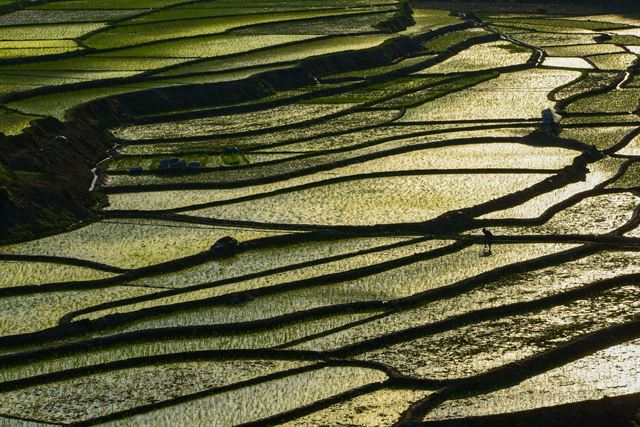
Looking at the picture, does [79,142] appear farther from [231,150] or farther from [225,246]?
[225,246]

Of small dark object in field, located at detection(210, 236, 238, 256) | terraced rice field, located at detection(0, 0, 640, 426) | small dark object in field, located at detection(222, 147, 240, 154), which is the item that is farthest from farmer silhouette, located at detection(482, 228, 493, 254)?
small dark object in field, located at detection(222, 147, 240, 154)

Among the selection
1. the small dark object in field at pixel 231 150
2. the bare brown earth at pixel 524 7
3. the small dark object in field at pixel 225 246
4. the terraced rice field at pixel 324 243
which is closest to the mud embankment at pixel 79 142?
the terraced rice field at pixel 324 243

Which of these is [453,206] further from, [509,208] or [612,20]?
[612,20]

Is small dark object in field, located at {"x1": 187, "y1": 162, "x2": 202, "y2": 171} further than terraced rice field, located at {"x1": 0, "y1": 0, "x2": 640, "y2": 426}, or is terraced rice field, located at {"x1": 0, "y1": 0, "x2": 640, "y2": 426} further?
small dark object in field, located at {"x1": 187, "y1": 162, "x2": 202, "y2": 171}

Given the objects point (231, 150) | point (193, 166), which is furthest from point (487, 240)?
point (231, 150)

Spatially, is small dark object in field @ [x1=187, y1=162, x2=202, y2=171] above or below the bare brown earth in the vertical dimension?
below

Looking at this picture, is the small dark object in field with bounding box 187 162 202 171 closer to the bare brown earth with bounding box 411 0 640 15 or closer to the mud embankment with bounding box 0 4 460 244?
the mud embankment with bounding box 0 4 460 244

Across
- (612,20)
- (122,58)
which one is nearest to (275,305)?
(122,58)

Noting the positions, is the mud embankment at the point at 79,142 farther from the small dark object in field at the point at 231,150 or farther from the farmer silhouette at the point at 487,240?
the farmer silhouette at the point at 487,240
